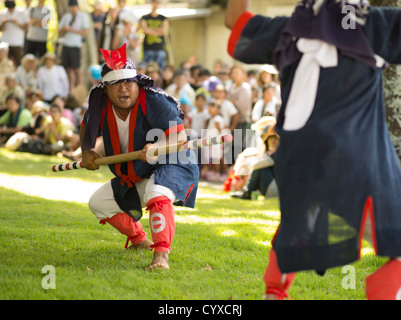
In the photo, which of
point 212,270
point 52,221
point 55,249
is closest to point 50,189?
point 52,221

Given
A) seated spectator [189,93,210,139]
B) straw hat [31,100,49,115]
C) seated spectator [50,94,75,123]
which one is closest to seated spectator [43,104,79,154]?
seated spectator [50,94,75,123]

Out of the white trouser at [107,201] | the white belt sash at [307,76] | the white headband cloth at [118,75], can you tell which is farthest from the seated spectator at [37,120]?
the white belt sash at [307,76]

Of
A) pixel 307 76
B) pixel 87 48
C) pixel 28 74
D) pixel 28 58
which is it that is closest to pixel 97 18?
pixel 87 48

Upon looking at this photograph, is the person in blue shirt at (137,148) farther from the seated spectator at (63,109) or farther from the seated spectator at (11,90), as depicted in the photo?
the seated spectator at (11,90)

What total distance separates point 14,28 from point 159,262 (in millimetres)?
13139

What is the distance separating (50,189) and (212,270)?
525 centimetres

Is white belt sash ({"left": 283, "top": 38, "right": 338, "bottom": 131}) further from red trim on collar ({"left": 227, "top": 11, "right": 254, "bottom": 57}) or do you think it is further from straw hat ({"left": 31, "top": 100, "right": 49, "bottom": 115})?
straw hat ({"left": 31, "top": 100, "right": 49, "bottom": 115})

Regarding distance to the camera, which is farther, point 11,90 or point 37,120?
point 11,90

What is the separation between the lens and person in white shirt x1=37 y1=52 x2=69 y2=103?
1562cm

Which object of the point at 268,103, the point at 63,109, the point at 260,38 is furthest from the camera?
the point at 63,109

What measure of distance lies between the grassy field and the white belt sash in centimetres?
137

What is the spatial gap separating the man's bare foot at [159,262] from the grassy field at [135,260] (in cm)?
8

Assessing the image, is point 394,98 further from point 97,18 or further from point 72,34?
point 97,18

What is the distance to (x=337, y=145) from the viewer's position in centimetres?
325
